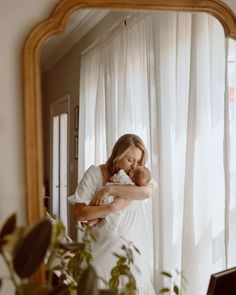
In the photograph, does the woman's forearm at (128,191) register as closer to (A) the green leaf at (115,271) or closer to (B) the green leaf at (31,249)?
(A) the green leaf at (115,271)

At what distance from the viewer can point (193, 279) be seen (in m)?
1.42

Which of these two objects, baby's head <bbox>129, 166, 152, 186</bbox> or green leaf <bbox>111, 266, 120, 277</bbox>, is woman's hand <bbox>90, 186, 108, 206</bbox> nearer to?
baby's head <bbox>129, 166, 152, 186</bbox>

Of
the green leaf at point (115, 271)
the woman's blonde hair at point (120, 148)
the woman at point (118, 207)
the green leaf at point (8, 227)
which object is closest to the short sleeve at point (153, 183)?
the woman at point (118, 207)

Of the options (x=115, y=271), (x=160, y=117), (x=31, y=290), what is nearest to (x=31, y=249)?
(x=31, y=290)

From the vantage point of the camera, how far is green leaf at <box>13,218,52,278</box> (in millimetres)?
885

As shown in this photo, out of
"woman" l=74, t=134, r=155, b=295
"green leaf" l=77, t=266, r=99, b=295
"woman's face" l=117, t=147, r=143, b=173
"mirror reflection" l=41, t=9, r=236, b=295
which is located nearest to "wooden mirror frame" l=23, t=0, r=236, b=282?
"mirror reflection" l=41, t=9, r=236, b=295

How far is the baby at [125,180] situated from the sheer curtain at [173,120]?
1.4 inches

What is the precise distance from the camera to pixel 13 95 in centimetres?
126

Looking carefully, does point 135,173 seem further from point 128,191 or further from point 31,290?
point 31,290

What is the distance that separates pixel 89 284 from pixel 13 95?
0.60 metres

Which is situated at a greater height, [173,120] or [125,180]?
[173,120]

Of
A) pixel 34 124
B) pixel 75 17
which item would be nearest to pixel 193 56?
pixel 75 17

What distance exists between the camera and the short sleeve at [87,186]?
1301mm

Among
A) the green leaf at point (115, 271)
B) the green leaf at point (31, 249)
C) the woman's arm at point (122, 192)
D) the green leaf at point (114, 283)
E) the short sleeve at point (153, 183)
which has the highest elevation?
the short sleeve at point (153, 183)
